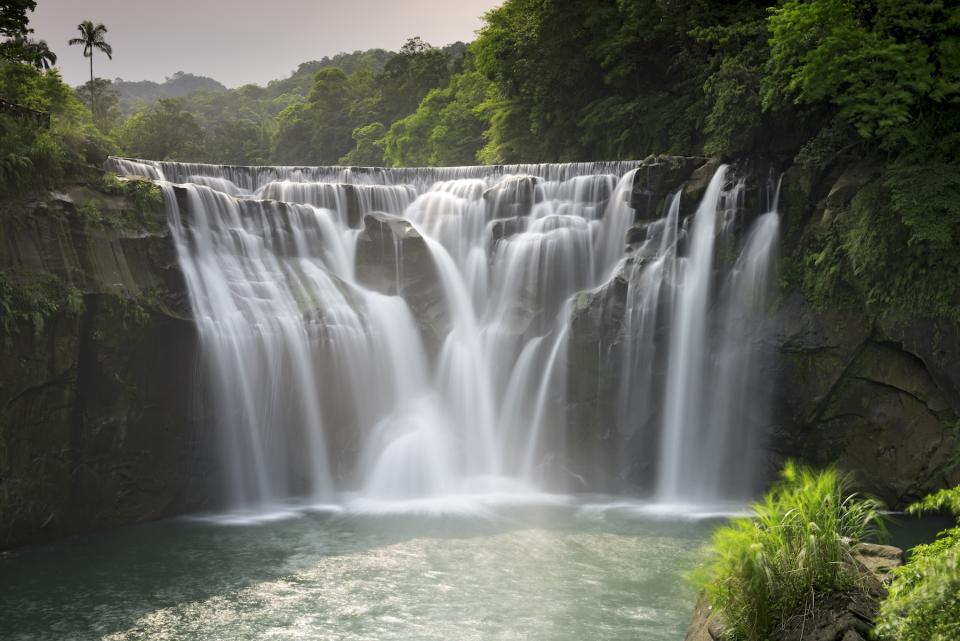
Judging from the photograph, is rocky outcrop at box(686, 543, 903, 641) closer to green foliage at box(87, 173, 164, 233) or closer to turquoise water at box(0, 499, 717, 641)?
turquoise water at box(0, 499, 717, 641)

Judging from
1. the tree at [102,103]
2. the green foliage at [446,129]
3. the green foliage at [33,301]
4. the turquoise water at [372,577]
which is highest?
the tree at [102,103]

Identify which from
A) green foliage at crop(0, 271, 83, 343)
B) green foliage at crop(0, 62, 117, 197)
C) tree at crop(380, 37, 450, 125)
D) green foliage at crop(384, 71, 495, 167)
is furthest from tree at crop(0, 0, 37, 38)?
tree at crop(380, 37, 450, 125)

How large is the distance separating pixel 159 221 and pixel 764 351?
14536 millimetres

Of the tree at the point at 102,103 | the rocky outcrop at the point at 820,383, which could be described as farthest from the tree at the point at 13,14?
the tree at the point at 102,103

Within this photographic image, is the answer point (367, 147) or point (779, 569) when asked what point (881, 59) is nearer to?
point (779, 569)

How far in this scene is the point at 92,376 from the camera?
16.3 meters

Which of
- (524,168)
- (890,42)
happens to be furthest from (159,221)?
(890,42)

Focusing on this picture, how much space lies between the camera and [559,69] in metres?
31.2

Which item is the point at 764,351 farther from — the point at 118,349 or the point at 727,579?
the point at 118,349

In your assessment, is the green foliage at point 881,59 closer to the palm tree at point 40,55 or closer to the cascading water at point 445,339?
the cascading water at point 445,339

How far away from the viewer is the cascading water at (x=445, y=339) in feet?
61.2

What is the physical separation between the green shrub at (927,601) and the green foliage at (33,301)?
14.9 m

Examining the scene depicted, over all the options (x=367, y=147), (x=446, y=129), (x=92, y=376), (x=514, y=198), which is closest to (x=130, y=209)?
(x=92, y=376)

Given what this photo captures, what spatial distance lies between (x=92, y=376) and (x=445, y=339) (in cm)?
870
